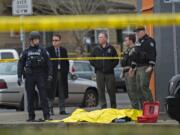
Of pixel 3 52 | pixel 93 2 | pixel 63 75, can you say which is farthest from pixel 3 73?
pixel 93 2

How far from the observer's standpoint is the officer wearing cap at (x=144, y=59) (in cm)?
1112

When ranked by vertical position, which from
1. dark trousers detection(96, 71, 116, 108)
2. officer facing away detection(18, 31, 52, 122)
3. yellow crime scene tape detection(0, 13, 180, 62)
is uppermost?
yellow crime scene tape detection(0, 13, 180, 62)

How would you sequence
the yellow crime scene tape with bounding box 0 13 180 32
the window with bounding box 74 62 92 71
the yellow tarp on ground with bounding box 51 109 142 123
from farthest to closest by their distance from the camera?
the window with bounding box 74 62 92 71
the yellow tarp on ground with bounding box 51 109 142 123
the yellow crime scene tape with bounding box 0 13 180 32

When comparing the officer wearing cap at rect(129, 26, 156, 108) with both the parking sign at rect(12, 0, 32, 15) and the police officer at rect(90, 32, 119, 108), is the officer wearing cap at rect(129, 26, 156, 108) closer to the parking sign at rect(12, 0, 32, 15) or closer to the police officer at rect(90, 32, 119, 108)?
the police officer at rect(90, 32, 119, 108)

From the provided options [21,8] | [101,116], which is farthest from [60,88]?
[101,116]

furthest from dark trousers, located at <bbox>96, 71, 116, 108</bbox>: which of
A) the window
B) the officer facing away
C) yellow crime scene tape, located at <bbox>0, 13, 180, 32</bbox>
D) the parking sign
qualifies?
the window

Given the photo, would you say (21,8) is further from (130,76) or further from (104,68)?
(130,76)

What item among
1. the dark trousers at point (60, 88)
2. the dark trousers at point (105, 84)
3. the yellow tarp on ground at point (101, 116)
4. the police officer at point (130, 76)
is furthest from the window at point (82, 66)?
the yellow tarp on ground at point (101, 116)

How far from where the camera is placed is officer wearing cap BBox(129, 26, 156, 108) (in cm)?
1112

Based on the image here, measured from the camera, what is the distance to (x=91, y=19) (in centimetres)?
473

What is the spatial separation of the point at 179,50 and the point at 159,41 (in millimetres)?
401

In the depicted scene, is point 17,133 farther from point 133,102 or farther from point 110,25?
point 133,102

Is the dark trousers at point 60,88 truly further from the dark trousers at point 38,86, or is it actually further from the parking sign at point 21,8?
the dark trousers at point 38,86

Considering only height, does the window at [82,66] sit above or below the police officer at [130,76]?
below
